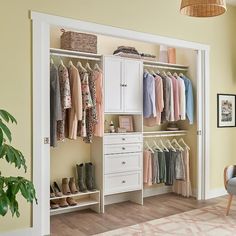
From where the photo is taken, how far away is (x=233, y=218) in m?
3.60

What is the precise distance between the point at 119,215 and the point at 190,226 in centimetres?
90

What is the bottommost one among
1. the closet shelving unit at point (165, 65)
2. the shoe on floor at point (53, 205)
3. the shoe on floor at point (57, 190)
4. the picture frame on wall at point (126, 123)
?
the shoe on floor at point (53, 205)

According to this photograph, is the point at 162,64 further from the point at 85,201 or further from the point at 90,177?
the point at 85,201

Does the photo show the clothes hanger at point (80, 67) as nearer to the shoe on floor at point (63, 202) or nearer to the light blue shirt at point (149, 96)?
the light blue shirt at point (149, 96)

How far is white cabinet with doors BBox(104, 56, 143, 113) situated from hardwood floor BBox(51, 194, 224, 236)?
4.34 ft

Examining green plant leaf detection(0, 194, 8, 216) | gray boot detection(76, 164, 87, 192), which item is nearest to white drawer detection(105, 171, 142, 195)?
gray boot detection(76, 164, 87, 192)

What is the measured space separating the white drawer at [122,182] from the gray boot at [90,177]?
19 cm

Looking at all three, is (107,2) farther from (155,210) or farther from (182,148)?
(155,210)

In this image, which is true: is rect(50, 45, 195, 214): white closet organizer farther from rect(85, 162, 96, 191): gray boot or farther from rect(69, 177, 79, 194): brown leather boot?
rect(69, 177, 79, 194): brown leather boot

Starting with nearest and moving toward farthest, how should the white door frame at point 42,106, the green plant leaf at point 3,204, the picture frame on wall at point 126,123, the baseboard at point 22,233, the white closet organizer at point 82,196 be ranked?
the green plant leaf at point 3,204 → the baseboard at point 22,233 → the white door frame at point 42,106 → the white closet organizer at point 82,196 → the picture frame on wall at point 126,123

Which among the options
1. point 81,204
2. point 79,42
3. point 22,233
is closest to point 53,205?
point 81,204

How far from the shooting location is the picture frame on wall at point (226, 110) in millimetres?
4613

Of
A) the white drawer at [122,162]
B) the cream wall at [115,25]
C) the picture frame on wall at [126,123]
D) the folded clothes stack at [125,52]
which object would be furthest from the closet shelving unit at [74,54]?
the white drawer at [122,162]

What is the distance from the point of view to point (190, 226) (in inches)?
132
